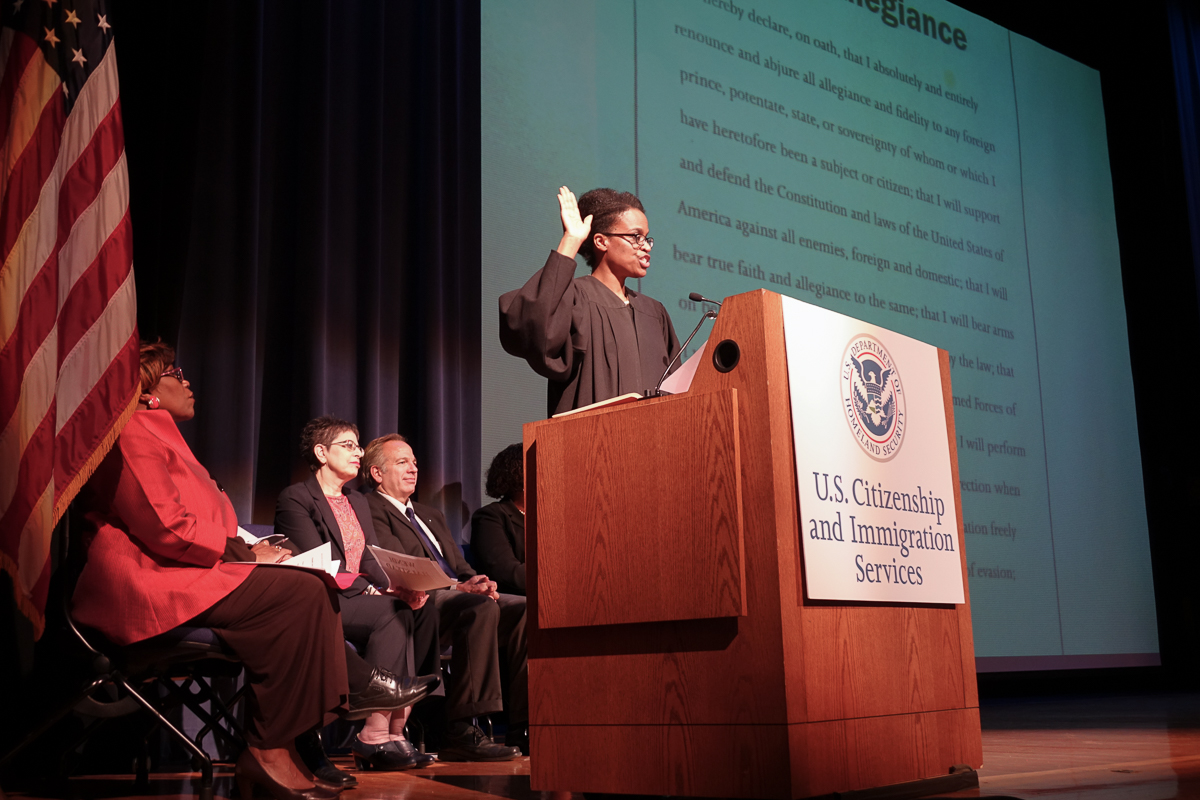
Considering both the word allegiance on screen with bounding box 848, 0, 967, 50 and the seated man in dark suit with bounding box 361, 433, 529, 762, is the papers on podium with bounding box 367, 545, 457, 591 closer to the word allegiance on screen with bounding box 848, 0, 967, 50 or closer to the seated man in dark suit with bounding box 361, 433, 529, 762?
the seated man in dark suit with bounding box 361, 433, 529, 762

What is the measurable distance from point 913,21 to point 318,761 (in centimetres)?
487

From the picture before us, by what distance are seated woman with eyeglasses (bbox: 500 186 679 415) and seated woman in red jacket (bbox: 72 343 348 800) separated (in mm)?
725

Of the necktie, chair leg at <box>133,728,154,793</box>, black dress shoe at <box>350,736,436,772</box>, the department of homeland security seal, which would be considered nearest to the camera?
the department of homeland security seal

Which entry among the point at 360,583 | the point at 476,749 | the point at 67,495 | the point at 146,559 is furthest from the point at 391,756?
the point at 67,495

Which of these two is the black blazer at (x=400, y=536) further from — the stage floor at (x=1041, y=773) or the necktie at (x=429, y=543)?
the stage floor at (x=1041, y=773)

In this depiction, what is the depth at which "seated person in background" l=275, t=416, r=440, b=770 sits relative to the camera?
9.89 ft

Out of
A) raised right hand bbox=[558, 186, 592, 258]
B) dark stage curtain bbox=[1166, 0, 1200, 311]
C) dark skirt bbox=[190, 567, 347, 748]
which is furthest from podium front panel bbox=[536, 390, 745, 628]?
dark stage curtain bbox=[1166, 0, 1200, 311]

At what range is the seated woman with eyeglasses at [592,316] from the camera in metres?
2.37

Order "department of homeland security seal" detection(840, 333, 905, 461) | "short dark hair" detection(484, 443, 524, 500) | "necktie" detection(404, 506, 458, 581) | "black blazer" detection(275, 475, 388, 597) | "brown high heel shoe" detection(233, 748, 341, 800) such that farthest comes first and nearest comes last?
"short dark hair" detection(484, 443, 524, 500), "necktie" detection(404, 506, 458, 581), "black blazer" detection(275, 475, 388, 597), "brown high heel shoe" detection(233, 748, 341, 800), "department of homeland security seal" detection(840, 333, 905, 461)

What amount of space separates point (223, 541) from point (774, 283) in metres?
3.20

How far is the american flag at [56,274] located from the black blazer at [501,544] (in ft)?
5.50

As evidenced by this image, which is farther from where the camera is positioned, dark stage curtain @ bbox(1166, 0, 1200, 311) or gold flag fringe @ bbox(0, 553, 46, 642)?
A: dark stage curtain @ bbox(1166, 0, 1200, 311)

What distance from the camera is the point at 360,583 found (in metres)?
3.40

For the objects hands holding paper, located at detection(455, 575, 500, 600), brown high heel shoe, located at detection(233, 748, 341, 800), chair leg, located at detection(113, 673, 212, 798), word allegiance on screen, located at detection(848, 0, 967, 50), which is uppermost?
word allegiance on screen, located at detection(848, 0, 967, 50)
